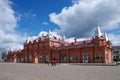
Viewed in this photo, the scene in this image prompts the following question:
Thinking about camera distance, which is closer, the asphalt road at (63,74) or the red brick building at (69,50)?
the asphalt road at (63,74)

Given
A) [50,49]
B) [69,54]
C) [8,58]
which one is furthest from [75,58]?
[8,58]

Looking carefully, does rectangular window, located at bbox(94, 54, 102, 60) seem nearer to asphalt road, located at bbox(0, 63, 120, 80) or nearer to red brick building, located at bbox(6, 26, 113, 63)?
red brick building, located at bbox(6, 26, 113, 63)

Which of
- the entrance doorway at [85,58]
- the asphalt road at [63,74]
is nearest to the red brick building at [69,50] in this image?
the entrance doorway at [85,58]

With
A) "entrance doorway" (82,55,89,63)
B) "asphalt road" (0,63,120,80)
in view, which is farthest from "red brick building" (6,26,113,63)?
"asphalt road" (0,63,120,80)

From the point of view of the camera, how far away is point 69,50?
219 feet

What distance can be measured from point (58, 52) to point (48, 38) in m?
7.75

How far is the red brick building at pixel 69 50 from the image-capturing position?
58031mm

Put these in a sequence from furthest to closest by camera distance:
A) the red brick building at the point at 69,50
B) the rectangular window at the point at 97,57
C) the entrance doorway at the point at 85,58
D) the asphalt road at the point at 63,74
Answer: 1. the entrance doorway at the point at 85,58
2. the red brick building at the point at 69,50
3. the rectangular window at the point at 97,57
4. the asphalt road at the point at 63,74

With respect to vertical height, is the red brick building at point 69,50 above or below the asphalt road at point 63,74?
above

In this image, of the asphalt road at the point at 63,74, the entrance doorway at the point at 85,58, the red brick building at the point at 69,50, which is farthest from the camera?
the entrance doorway at the point at 85,58

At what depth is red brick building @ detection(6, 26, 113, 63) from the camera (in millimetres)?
58031

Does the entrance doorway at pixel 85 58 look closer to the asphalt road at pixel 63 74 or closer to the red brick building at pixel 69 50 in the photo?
the red brick building at pixel 69 50

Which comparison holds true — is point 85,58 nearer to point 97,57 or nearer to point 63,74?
point 97,57

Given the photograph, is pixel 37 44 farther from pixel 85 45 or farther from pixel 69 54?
pixel 85 45
